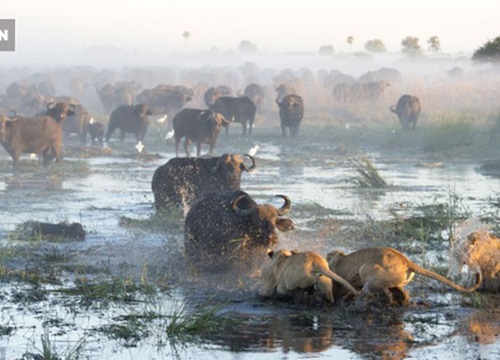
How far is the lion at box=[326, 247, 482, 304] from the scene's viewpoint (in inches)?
329

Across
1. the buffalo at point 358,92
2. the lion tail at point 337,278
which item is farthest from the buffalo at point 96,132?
the lion tail at point 337,278

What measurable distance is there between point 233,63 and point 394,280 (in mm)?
124305

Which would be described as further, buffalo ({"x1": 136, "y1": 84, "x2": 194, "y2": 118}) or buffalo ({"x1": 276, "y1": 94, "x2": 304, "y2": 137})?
buffalo ({"x1": 136, "y1": 84, "x2": 194, "y2": 118})

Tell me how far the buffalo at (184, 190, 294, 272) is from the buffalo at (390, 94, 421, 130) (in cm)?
2108

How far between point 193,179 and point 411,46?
82444 millimetres

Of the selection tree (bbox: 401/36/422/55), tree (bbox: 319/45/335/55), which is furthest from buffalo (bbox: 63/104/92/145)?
tree (bbox: 319/45/335/55)

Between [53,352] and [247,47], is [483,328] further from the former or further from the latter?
[247,47]

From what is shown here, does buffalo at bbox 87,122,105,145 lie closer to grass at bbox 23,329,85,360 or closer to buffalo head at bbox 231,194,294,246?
buffalo head at bbox 231,194,294,246

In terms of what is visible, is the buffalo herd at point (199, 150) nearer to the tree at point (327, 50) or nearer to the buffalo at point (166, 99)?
the buffalo at point (166, 99)

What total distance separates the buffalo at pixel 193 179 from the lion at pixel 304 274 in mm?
6004

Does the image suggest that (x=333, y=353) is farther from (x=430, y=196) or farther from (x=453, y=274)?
(x=430, y=196)

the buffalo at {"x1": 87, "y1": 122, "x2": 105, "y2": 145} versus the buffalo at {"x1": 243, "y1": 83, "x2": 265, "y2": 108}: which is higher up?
the buffalo at {"x1": 243, "y1": 83, "x2": 265, "y2": 108}

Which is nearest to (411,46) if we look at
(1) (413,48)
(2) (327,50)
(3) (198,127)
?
(1) (413,48)

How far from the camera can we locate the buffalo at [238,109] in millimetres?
31750
